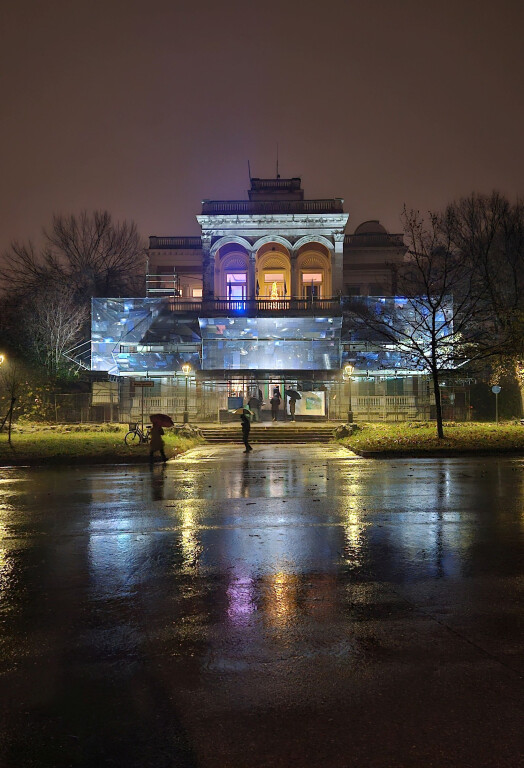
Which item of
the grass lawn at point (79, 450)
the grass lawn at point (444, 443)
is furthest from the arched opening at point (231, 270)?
the grass lawn at point (444, 443)

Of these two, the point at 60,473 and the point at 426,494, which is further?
the point at 60,473

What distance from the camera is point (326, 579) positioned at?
6.32 m

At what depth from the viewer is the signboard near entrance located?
39656 millimetres

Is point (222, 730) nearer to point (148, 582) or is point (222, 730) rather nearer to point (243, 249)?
point (148, 582)

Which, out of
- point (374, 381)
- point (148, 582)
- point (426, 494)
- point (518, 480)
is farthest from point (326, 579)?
point (374, 381)

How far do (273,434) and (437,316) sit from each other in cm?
2018

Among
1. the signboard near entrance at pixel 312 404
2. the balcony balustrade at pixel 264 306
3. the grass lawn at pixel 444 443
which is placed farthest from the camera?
the balcony balustrade at pixel 264 306

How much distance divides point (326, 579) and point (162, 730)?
3.22m

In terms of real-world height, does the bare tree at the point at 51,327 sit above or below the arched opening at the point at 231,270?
below

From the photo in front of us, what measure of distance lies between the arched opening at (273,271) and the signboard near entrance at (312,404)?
1247 centimetres

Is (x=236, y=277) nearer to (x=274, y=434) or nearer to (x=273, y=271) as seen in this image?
(x=273, y=271)

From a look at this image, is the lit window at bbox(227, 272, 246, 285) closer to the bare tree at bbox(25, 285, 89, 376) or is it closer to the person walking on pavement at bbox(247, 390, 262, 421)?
the bare tree at bbox(25, 285, 89, 376)

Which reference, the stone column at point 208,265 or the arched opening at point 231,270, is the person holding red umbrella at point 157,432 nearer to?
the stone column at point 208,265

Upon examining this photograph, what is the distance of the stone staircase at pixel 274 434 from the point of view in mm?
30578
